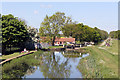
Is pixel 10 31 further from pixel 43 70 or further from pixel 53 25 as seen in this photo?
pixel 53 25

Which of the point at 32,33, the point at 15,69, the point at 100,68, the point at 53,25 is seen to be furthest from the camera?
the point at 53,25

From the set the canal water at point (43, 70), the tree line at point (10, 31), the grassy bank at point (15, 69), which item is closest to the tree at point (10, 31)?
the tree line at point (10, 31)

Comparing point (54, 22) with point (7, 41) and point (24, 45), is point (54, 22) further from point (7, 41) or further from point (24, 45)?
point (7, 41)

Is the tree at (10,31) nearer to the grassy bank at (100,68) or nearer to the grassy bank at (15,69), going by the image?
the grassy bank at (15,69)

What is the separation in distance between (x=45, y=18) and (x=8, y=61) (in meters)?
41.7

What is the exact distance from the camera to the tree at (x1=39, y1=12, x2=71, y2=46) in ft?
221

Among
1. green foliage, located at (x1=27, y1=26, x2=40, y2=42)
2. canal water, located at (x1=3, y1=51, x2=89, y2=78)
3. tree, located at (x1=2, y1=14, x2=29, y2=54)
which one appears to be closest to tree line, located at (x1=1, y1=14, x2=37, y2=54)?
tree, located at (x1=2, y1=14, x2=29, y2=54)

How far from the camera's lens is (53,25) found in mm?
67062

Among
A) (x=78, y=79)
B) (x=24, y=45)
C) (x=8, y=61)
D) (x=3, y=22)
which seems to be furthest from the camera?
(x=24, y=45)

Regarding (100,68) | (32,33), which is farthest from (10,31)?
(100,68)

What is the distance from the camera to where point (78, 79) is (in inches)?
728

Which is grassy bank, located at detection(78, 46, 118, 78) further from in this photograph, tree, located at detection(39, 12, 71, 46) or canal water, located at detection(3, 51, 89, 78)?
tree, located at detection(39, 12, 71, 46)

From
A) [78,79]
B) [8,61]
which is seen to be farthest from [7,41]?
[78,79]

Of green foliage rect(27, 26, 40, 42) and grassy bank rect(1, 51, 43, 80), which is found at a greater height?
green foliage rect(27, 26, 40, 42)
